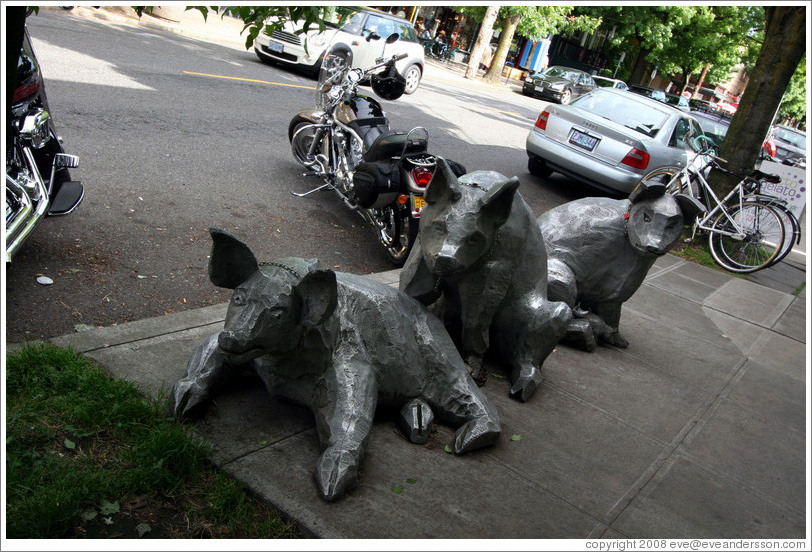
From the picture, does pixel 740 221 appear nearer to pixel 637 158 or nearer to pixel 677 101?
pixel 637 158

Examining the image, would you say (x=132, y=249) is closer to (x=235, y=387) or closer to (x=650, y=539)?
(x=235, y=387)

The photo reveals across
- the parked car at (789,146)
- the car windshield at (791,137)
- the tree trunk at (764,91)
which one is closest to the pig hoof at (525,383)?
the tree trunk at (764,91)

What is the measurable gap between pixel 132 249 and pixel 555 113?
27.1 ft

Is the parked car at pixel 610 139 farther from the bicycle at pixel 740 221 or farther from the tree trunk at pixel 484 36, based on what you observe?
the tree trunk at pixel 484 36

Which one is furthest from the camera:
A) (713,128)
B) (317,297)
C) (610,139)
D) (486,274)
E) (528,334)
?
(713,128)

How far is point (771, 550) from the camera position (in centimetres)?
319

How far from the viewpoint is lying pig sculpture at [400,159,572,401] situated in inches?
130

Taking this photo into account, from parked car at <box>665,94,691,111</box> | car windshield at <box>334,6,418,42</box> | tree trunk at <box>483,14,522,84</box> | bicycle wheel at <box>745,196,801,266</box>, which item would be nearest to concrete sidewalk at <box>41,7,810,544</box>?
bicycle wheel at <box>745,196,801,266</box>

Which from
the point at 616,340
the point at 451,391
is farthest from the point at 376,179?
the point at 451,391

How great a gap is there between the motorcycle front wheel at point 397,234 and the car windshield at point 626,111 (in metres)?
6.30

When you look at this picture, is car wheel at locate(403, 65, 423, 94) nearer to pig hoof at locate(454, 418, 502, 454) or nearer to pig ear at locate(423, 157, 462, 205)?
pig ear at locate(423, 157, 462, 205)

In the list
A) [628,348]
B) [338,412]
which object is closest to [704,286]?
[628,348]

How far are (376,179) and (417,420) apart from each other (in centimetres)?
318

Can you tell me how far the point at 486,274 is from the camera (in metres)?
3.66
